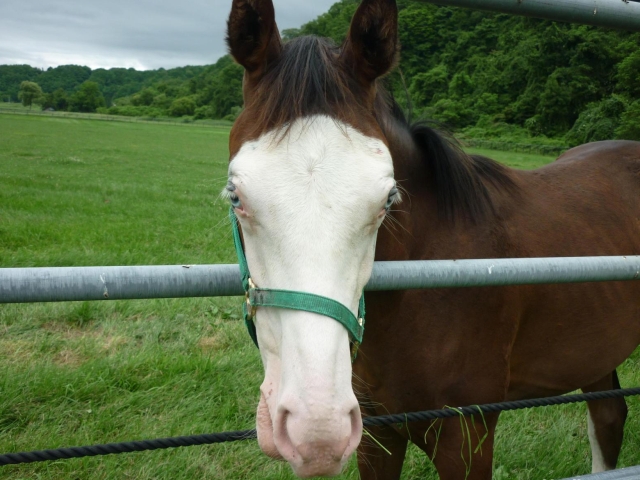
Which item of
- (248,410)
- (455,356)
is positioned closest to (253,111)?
(455,356)

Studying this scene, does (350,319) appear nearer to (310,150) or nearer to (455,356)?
(310,150)

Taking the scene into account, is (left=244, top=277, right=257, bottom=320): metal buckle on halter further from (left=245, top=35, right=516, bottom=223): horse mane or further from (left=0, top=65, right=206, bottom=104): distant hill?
(left=0, top=65, right=206, bottom=104): distant hill

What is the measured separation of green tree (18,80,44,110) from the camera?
82125 millimetres

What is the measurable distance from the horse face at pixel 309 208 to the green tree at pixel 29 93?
316ft

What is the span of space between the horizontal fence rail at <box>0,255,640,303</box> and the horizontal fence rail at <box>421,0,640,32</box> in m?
0.74

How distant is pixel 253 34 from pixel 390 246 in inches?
35.4

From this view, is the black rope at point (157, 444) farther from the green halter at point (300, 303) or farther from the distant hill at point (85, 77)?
the distant hill at point (85, 77)

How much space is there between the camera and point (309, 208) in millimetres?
1272

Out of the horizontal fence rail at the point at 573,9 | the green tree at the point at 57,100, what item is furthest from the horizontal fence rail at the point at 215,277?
the green tree at the point at 57,100

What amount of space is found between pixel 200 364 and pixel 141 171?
14.3m

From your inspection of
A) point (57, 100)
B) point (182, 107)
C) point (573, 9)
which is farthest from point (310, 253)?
point (57, 100)

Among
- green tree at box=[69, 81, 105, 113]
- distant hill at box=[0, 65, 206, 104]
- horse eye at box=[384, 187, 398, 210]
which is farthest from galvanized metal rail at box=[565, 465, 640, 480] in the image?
green tree at box=[69, 81, 105, 113]

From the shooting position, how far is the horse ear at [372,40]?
1.55 meters

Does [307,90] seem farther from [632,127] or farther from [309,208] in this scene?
[632,127]
